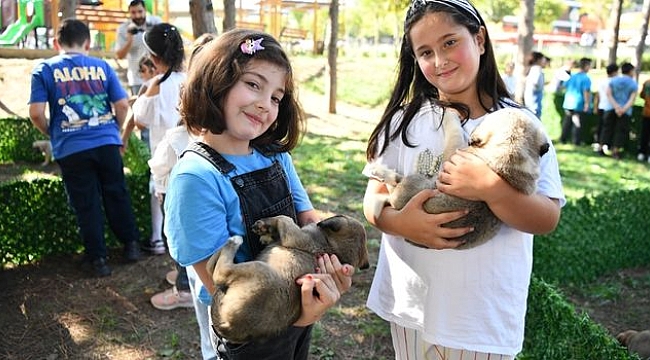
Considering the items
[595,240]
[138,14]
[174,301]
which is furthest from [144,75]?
[595,240]

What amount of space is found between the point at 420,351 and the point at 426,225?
2.30 feet

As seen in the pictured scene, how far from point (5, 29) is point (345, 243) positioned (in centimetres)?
2365

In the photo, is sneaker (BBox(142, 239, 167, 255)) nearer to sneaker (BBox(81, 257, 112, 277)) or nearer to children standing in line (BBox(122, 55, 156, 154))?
sneaker (BBox(81, 257, 112, 277))

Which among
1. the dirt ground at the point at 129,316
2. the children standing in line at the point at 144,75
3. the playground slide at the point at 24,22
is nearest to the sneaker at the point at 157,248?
the dirt ground at the point at 129,316

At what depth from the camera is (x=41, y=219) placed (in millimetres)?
6094

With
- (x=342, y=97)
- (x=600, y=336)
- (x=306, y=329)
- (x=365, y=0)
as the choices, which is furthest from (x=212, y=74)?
(x=365, y=0)

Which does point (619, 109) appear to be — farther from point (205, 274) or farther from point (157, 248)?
point (205, 274)

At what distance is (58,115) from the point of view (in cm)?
554

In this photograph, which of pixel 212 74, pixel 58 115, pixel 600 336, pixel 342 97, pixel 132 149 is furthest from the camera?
pixel 342 97

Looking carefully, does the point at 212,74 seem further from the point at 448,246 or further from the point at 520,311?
the point at 520,311

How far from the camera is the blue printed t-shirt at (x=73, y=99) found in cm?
546

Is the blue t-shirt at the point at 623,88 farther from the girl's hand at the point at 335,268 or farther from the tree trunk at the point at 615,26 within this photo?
the girl's hand at the point at 335,268

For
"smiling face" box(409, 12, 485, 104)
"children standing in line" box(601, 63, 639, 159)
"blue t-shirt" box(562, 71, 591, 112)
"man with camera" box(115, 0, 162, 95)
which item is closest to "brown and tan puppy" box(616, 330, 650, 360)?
"smiling face" box(409, 12, 485, 104)

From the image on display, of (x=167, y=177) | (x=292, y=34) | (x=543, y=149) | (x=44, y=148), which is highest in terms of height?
(x=292, y=34)
